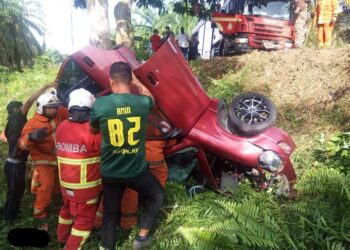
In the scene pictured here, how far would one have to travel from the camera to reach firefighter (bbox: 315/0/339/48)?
10216mm

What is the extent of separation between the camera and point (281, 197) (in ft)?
14.2

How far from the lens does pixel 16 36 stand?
29.3 m

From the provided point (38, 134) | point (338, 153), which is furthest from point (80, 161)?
point (338, 153)

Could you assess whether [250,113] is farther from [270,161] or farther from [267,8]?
[267,8]

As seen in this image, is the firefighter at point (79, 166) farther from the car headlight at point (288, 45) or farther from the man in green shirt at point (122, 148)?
the car headlight at point (288, 45)

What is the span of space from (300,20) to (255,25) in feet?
4.20

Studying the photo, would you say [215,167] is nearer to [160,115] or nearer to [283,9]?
[160,115]

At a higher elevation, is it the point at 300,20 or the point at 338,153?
the point at 300,20

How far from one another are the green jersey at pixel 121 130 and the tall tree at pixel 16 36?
1049 inches

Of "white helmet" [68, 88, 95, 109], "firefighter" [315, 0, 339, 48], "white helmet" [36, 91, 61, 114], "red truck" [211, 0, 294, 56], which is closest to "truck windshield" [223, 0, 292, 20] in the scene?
"red truck" [211, 0, 294, 56]

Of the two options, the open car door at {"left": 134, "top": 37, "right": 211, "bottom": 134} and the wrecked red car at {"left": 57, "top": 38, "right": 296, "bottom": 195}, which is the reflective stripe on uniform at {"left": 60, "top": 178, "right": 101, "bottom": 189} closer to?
the wrecked red car at {"left": 57, "top": 38, "right": 296, "bottom": 195}

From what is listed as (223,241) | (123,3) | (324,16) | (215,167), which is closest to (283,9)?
(324,16)

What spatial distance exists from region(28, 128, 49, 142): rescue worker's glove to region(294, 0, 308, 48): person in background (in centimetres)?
814

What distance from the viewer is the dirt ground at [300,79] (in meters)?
6.98
